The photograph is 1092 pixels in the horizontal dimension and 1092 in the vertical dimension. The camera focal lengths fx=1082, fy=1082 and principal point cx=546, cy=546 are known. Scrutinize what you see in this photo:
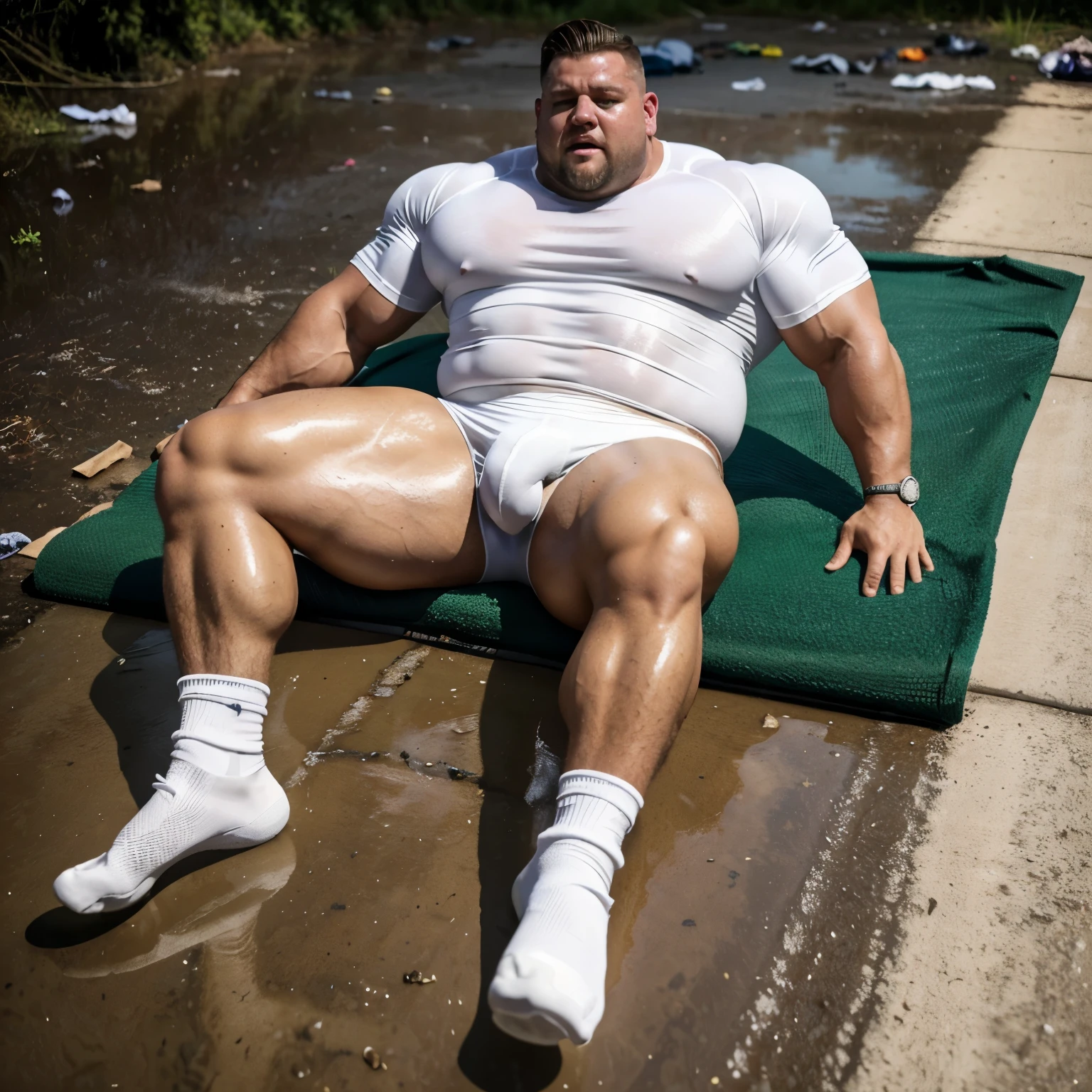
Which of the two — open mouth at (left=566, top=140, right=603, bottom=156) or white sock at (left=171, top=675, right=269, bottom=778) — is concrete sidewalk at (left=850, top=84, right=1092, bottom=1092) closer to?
white sock at (left=171, top=675, right=269, bottom=778)

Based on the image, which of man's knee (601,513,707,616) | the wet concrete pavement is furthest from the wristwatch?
man's knee (601,513,707,616)

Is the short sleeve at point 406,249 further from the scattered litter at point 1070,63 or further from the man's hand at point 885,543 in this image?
the scattered litter at point 1070,63

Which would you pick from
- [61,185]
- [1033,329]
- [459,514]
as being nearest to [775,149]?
[1033,329]

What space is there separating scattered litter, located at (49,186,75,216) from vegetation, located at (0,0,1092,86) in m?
1.77

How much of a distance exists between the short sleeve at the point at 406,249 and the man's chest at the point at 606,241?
83 millimetres

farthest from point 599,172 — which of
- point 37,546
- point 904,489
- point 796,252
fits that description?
point 37,546

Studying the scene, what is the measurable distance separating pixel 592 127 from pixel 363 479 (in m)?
0.97

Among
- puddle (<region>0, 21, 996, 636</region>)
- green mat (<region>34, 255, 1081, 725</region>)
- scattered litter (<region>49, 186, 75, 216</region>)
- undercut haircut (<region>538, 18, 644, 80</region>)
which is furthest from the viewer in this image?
scattered litter (<region>49, 186, 75, 216</region>)

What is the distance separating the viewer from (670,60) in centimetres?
826

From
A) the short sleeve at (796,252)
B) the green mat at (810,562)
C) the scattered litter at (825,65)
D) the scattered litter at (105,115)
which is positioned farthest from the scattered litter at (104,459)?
the scattered litter at (825,65)

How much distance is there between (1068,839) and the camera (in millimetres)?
1946

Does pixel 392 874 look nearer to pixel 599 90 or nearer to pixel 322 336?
pixel 322 336

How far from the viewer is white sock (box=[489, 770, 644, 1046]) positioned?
4.95ft

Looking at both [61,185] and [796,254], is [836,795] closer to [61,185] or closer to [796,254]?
[796,254]
